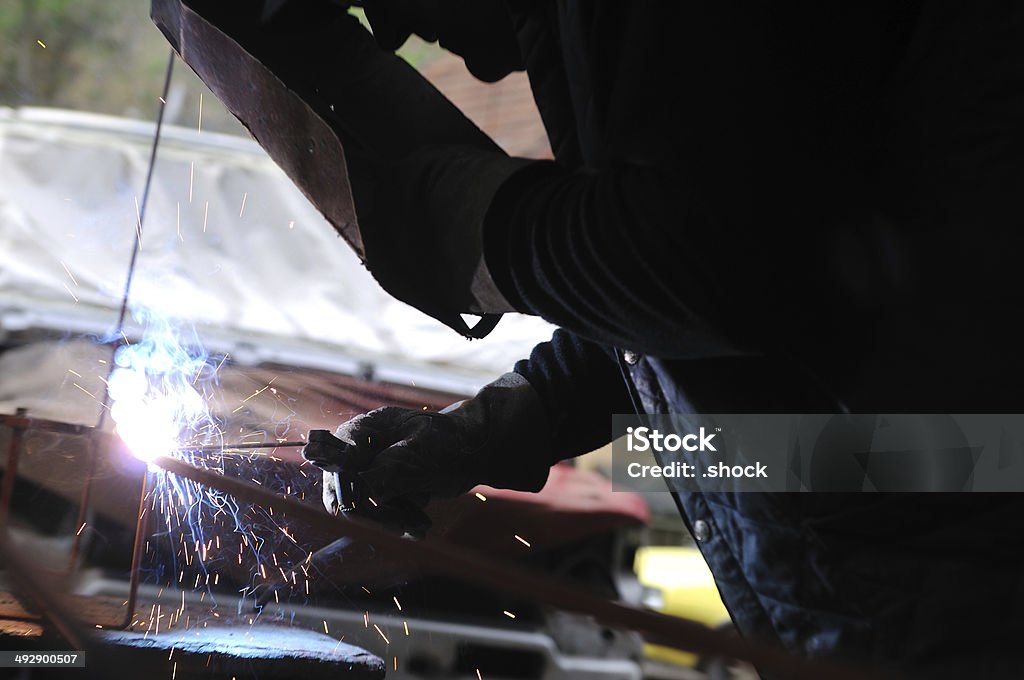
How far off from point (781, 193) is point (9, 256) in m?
2.48

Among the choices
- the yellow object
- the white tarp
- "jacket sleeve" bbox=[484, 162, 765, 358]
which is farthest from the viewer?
the yellow object

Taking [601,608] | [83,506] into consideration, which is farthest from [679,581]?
[601,608]

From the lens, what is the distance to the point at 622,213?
0.67 metres

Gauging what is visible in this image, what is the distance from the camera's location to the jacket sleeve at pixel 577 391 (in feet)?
→ 3.59

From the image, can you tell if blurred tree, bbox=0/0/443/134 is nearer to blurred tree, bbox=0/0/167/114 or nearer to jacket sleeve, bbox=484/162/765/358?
blurred tree, bbox=0/0/167/114

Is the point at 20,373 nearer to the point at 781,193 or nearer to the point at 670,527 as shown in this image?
the point at 781,193

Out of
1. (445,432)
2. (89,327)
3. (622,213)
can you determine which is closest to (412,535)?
(445,432)

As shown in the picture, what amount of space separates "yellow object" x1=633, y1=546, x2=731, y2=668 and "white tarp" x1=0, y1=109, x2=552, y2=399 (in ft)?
3.95

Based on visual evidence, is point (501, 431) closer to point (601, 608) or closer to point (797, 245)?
point (601, 608)

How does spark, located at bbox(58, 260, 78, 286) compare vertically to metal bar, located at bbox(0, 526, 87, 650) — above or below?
above

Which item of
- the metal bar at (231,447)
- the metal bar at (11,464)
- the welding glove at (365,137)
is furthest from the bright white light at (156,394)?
the welding glove at (365,137)

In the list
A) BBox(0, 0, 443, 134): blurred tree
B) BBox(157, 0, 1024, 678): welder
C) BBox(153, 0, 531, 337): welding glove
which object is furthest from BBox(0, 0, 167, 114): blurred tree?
BBox(157, 0, 1024, 678): welder

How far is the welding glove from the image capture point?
2.59 feet

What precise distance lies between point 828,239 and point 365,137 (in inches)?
18.7
